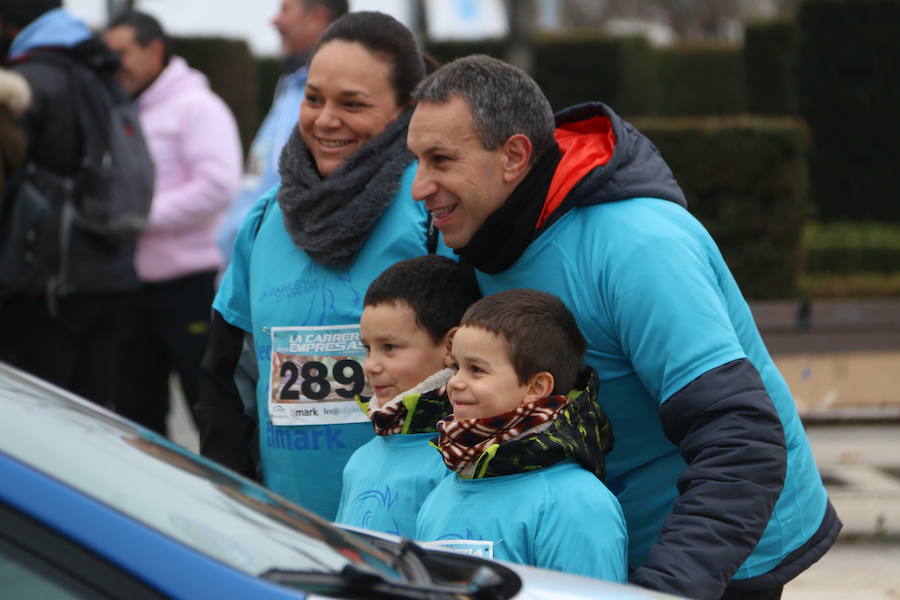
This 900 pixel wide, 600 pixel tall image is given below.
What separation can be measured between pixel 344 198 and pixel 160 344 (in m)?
2.93

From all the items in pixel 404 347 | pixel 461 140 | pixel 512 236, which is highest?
pixel 461 140

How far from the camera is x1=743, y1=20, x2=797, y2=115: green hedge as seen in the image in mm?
18406

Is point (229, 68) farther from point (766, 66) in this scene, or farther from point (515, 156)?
point (515, 156)

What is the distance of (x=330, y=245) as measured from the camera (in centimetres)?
333

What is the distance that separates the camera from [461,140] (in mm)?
2881

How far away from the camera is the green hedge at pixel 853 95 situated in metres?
13.3

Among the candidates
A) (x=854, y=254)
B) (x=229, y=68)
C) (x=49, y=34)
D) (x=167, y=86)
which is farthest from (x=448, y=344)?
(x=229, y=68)

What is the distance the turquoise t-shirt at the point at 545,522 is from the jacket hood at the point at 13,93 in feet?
10.1

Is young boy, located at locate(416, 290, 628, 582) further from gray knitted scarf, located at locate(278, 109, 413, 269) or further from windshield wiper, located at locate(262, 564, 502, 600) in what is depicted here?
windshield wiper, located at locate(262, 564, 502, 600)

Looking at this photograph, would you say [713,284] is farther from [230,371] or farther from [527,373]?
[230,371]

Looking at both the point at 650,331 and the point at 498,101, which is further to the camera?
the point at 498,101

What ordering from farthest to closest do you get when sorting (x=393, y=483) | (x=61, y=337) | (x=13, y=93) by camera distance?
(x=61, y=337)
(x=13, y=93)
(x=393, y=483)

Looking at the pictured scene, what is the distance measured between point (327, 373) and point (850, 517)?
355cm

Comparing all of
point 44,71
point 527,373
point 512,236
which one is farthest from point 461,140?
point 44,71
